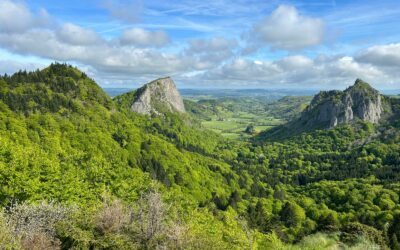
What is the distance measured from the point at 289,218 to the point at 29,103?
124m

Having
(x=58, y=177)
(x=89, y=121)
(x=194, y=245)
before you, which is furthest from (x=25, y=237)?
(x=89, y=121)

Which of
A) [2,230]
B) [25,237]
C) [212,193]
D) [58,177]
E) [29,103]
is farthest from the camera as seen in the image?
[212,193]

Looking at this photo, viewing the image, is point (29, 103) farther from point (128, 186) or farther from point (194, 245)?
point (194, 245)

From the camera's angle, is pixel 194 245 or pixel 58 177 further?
pixel 58 177

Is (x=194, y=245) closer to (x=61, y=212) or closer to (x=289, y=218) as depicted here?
(x=61, y=212)

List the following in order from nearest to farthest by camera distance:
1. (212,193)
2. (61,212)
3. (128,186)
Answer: (61,212) → (128,186) → (212,193)

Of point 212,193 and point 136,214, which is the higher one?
point 136,214

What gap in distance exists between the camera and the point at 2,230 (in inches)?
1144

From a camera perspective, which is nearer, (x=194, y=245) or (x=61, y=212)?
(x=194, y=245)

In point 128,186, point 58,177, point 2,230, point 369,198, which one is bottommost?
point 369,198

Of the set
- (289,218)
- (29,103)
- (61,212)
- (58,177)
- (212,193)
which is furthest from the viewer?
(212,193)

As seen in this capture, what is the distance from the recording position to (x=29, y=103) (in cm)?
17262

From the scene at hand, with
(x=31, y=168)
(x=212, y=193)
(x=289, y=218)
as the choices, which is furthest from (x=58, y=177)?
(x=212, y=193)

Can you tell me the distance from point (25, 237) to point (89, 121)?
555 ft
